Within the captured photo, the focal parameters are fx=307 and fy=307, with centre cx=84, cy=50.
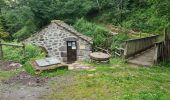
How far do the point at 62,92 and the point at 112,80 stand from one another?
89.8 inches

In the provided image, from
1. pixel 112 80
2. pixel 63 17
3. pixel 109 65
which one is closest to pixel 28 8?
pixel 63 17

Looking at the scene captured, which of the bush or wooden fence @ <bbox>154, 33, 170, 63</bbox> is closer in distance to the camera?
wooden fence @ <bbox>154, 33, 170, 63</bbox>

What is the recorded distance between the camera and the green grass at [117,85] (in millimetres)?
10400

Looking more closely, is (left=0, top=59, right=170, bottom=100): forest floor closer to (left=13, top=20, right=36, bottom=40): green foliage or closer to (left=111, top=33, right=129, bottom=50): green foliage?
(left=111, top=33, right=129, bottom=50): green foliage

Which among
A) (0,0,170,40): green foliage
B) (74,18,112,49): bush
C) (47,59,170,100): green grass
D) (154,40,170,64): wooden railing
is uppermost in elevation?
(0,0,170,40): green foliage

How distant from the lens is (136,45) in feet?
62.8

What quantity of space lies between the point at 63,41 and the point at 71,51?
94 centimetres

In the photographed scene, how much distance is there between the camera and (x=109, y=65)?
615 inches

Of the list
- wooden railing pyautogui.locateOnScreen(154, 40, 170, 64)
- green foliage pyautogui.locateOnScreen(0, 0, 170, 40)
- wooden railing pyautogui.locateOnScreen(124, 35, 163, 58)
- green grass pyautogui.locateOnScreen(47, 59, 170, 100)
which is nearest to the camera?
green grass pyautogui.locateOnScreen(47, 59, 170, 100)

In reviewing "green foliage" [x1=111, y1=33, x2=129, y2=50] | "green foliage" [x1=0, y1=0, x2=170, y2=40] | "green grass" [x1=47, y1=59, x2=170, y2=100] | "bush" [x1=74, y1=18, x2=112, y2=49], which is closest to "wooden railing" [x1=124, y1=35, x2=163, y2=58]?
"green foliage" [x1=0, y1=0, x2=170, y2=40]

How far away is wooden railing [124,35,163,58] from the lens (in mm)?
17438

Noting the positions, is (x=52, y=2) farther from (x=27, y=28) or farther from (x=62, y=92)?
(x=62, y=92)

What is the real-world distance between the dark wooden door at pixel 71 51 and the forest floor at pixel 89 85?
23.0ft

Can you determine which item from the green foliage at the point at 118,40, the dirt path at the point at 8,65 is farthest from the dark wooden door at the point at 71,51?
the dirt path at the point at 8,65
